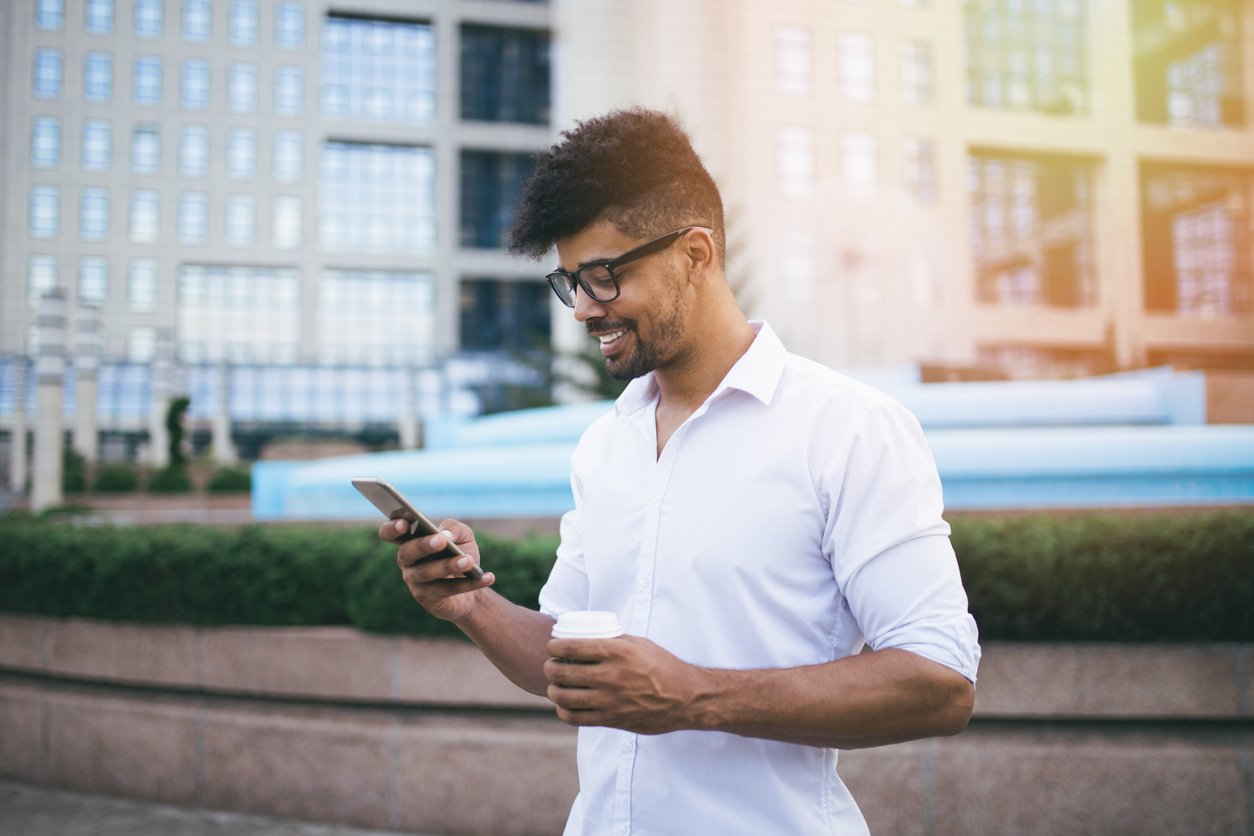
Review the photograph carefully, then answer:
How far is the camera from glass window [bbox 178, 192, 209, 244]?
2567cm

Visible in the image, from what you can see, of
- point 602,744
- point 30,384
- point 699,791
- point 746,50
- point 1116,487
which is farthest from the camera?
point 746,50

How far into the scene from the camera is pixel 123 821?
3.45 meters

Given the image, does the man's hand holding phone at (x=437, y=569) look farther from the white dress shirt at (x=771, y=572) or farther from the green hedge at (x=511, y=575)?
the green hedge at (x=511, y=575)

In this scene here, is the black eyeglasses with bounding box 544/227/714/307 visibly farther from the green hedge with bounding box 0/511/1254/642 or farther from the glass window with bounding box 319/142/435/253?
the glass window with bounding box 319/142/435/253

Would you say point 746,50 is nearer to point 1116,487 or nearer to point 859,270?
point 859,270

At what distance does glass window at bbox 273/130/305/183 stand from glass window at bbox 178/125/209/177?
2023mm

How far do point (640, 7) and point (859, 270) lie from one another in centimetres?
907

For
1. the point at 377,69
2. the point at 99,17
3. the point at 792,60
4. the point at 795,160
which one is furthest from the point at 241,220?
the point at 792,60

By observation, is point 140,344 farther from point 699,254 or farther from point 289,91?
point 699,254

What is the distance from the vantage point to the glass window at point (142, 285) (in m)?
24.8

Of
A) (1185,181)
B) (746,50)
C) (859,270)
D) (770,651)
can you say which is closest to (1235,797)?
(770,651)

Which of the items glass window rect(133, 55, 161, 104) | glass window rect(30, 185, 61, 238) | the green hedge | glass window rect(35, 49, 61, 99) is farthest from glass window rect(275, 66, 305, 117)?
the green hedge

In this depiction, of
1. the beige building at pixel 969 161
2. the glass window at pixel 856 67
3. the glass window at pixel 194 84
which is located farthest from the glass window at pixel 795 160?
the glass window at pixel 194 84

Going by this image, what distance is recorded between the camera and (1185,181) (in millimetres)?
29484
